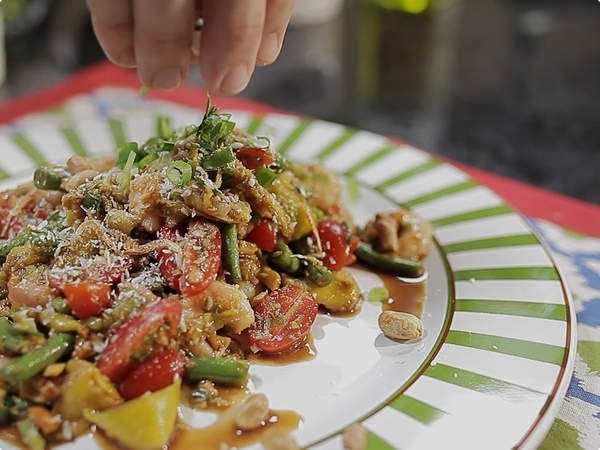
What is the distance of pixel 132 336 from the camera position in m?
2.75

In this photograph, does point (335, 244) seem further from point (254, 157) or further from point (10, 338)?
point (10, 338)

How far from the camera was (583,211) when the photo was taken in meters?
4.38

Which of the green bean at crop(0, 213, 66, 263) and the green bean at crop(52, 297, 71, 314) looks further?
the green bean at crop(0, 213, 66, 263)

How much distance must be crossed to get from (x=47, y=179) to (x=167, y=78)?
101 centimetres

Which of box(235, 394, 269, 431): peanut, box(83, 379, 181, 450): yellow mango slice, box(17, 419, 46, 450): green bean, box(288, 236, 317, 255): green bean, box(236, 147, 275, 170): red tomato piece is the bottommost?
box(17, 419, 46, 450): green bean

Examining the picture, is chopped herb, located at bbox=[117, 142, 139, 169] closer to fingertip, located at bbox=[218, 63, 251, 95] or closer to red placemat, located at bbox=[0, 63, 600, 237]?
fingertip, located at bbox=[218, 63, 251, 95]

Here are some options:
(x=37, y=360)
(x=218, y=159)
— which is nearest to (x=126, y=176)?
(x=218, y=159)

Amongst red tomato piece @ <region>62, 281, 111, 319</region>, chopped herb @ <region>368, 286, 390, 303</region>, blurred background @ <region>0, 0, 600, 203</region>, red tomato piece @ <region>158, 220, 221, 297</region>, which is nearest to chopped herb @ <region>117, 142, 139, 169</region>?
red tomato piece @ <region>158, 220, 221, 297</region>

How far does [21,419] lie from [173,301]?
651 millimetres

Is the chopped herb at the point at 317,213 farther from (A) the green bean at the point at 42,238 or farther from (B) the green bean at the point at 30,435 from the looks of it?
(B) the green bean at the point at 30,435

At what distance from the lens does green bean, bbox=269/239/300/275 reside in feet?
11.1

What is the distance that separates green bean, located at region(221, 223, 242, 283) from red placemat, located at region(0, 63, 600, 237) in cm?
199

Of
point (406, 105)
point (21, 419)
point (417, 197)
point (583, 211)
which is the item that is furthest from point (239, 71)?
point (406, 105)

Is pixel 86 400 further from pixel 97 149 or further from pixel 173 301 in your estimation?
pixel 97 149
